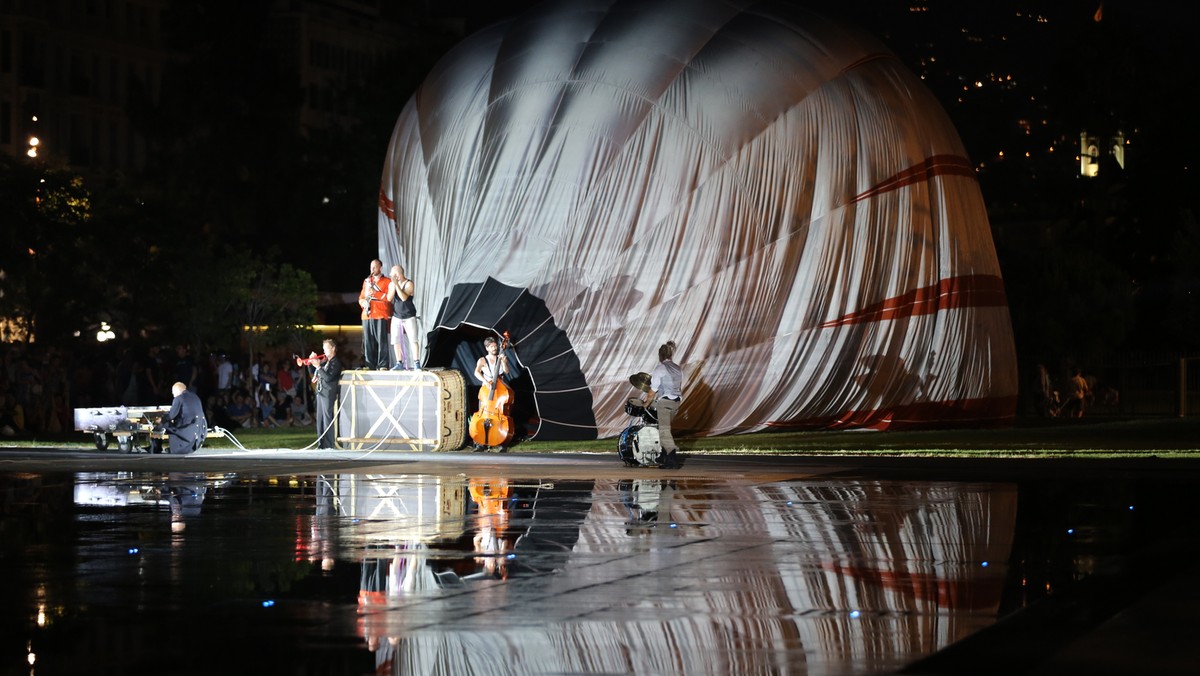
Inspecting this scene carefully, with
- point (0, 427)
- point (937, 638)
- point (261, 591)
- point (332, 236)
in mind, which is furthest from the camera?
point (332, 236)

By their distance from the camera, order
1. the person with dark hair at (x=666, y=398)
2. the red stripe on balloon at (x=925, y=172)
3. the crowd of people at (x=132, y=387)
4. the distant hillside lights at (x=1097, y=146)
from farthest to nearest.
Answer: the distant hillside lights at (x=1097, y=146)
the crowd of people at (x=132, y=387)
the red stripe on balloon at (x=925, y=172)
the person with dark hair at (x=666, y=398)

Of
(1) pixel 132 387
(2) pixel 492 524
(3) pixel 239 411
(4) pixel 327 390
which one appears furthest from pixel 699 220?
(2) pixel 492 524

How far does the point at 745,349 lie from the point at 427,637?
19193mm

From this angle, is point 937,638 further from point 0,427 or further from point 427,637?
point 0,427

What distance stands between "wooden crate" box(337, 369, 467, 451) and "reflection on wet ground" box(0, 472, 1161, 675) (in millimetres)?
7179

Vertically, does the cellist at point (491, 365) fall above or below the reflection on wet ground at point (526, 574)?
above

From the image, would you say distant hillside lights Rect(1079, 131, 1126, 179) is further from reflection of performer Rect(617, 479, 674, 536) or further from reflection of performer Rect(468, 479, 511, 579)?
reflection of performer Rect(468, 479, 511, 579)

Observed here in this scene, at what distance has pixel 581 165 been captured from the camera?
91.1 feet

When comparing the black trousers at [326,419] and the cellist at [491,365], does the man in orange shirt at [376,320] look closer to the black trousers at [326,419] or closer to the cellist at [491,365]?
the black trousers at [326,419]

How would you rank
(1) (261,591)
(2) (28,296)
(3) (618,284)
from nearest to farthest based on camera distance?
(1) (261,591) → (3) (618,284) → (2) (28,296)

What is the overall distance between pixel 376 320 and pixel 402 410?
157 cm

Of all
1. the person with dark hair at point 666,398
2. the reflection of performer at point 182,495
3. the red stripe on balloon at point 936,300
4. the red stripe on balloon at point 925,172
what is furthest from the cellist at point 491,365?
the red stripe on balloon at point 925,172

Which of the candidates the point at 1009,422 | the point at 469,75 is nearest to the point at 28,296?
the point at 469,75

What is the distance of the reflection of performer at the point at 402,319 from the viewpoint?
84.8 ft
